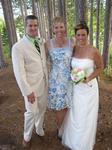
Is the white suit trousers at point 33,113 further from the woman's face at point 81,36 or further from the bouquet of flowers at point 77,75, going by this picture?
the woman's face at point 81,36

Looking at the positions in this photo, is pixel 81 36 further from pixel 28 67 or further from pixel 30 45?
pixel 28 67

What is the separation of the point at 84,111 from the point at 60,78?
2.43ft

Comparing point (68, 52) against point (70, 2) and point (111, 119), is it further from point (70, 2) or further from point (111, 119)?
point (70, 2)

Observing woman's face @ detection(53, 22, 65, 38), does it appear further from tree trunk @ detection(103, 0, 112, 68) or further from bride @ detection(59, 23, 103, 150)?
tree trunk @ detection(103, 0, 112, 68)

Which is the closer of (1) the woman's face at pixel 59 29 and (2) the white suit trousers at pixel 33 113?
(1) the woman's face at pixel 59 29

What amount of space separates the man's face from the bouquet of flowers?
3.07ft

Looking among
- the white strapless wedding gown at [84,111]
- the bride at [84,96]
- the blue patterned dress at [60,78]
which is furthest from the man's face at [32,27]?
the white strapless wedding gown at [84,111]

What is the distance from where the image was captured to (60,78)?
421 cm

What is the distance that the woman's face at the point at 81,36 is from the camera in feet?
13.0

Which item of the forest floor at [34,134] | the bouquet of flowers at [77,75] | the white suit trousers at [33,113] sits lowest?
the forest floor at [34,134]

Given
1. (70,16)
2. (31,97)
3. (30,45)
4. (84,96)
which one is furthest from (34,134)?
(70,16)

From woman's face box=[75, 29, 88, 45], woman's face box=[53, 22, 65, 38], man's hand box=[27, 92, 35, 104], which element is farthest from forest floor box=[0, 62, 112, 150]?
woman's face box=[53, 22, 65, 38]

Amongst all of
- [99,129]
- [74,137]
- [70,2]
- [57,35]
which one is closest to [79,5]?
[57,35]

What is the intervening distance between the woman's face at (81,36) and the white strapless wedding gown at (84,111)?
1.00 feet
